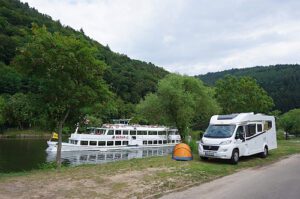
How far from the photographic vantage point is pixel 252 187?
37.1 feet

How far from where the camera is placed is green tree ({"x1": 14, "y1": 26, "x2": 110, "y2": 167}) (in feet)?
54.3

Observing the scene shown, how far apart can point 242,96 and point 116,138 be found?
70.9ft

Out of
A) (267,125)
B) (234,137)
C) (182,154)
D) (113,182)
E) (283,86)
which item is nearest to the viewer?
(113,182)

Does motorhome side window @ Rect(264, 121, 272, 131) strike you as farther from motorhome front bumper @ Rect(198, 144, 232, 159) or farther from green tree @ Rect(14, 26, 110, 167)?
green tree @ Rect(14, 26, 110, 167)

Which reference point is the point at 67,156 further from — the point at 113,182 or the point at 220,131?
the point at 113,182

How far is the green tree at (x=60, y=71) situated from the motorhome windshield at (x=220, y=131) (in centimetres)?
676

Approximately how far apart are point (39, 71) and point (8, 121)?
77.6 meters

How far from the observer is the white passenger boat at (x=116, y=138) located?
46875mm

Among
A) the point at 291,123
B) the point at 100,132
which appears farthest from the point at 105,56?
the point at 100,132

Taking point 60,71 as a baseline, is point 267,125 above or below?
below

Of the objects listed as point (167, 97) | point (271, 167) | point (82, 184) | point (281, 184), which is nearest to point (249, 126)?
point (271, 167)

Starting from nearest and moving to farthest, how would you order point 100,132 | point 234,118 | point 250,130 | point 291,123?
point 234,118, point 250,130, point 100,132, point 291,123

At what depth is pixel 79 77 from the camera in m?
17.7

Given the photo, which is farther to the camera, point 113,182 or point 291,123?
point 291,123
